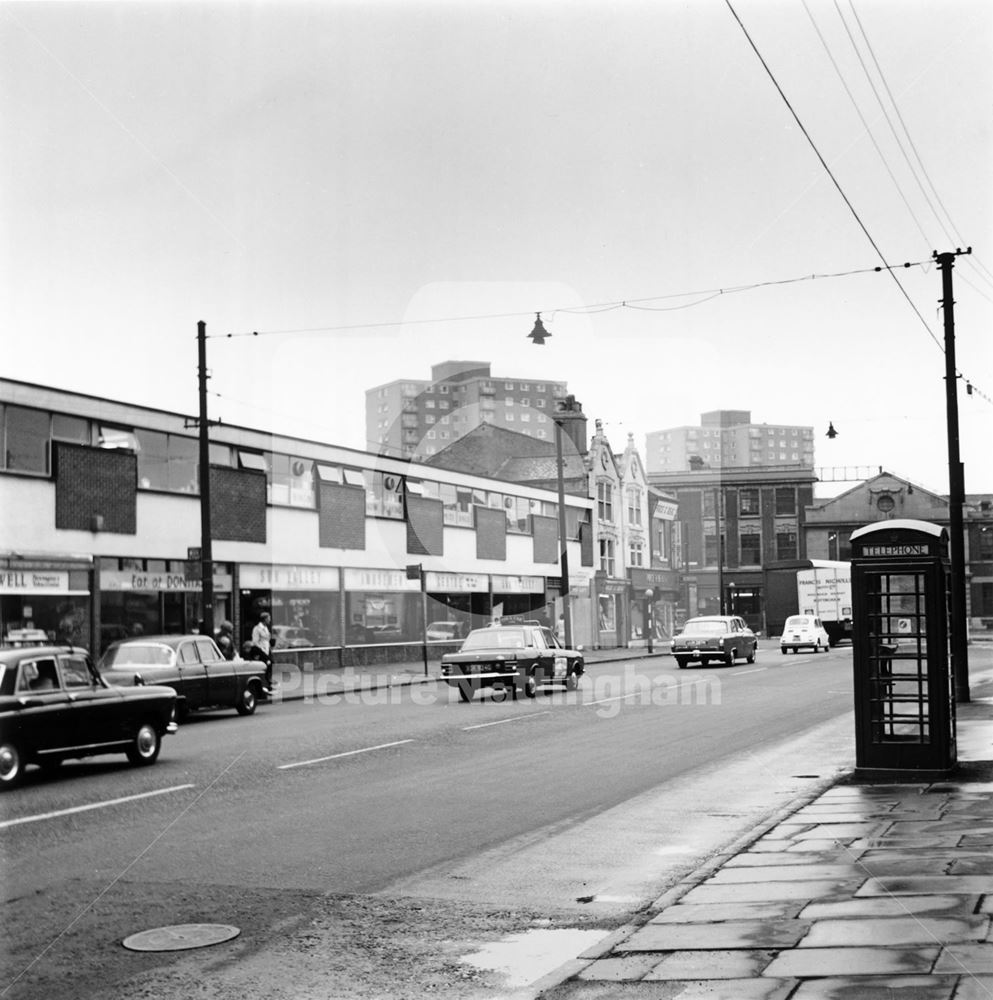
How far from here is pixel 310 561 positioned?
4131 centimetres

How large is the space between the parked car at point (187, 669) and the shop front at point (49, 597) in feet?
24.5

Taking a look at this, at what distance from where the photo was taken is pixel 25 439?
98.1 ft

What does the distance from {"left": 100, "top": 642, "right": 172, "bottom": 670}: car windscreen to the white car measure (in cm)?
3617

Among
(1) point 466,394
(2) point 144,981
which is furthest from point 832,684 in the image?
(1) point 466,394

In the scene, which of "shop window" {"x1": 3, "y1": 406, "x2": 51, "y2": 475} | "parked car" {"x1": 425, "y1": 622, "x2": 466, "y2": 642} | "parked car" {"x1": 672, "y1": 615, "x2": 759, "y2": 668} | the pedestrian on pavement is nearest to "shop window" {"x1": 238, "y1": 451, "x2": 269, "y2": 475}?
"shop window" {"x1": 3, "y1": 406, "x2": 51, "y2": 475}

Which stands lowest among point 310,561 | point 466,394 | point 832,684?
point 832,684

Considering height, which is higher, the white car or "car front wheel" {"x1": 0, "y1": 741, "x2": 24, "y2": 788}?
"car front wheel" {"x1": 0, "y1": 741, "x2": 24, "y2": 788}

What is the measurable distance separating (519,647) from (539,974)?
20767mm

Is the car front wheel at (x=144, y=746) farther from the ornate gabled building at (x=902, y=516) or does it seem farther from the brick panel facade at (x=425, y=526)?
the ornate gabled building at (x=902, y=516)

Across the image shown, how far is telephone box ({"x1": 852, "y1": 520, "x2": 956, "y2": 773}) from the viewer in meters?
12.0

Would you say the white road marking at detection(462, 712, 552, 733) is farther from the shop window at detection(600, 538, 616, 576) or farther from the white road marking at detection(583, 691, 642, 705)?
the shop window at detection(600, 538, 616, 576)

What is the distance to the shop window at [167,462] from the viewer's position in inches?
1341

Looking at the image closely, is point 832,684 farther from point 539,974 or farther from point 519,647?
point 539,974

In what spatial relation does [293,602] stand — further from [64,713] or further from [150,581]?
[64,713]
